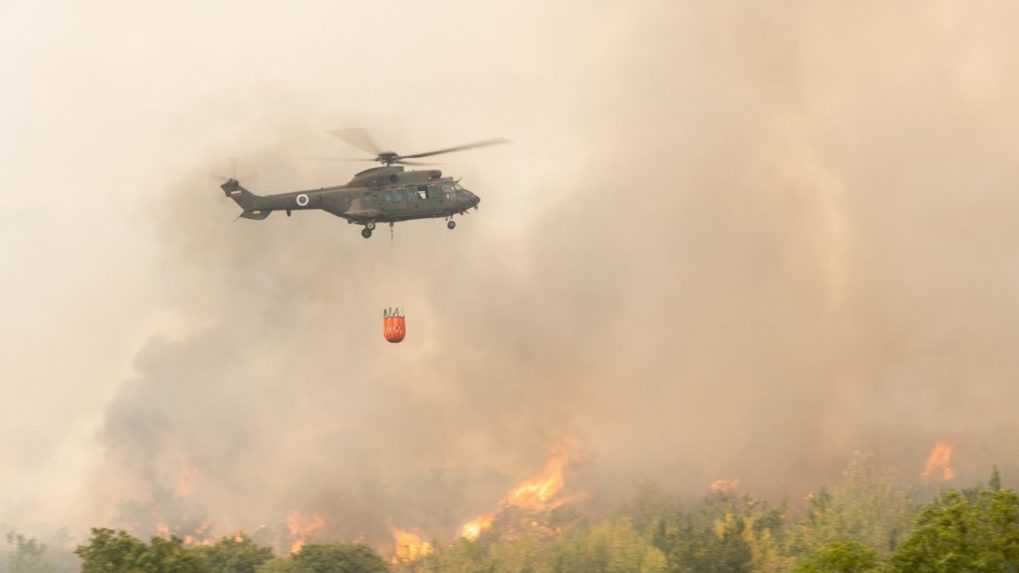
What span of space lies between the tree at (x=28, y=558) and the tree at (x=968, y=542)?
277 ft

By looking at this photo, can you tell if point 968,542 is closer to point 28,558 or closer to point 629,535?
point 629,535

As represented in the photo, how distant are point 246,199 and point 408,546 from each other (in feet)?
120

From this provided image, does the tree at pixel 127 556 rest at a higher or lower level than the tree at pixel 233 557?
lower

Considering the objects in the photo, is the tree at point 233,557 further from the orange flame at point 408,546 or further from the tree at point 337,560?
the orange flame at point 408,546

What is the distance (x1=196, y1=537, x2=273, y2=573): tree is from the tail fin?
20595mm

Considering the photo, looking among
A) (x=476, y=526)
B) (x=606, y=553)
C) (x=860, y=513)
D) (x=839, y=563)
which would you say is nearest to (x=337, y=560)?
(x=606, y=553)

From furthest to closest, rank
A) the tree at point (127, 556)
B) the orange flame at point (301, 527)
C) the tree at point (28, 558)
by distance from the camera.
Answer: the tree at point (28, 558) → the orange flame at point (301, 527) → the tree at point (127, 556)

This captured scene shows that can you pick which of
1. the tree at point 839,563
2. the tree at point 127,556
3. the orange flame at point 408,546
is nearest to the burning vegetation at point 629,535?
the orange flame at point 408,546

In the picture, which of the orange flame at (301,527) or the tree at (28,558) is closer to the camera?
the orange flame at (301,527)

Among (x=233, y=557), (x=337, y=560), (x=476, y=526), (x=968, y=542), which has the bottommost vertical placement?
(x=968, y=542)

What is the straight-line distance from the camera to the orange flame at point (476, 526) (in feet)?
379

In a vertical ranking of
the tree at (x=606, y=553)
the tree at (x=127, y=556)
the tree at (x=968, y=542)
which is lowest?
the tree at (x=968, y=542)

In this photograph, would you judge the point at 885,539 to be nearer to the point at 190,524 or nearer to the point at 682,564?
the point at 682,564

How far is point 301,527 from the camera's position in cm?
11975
